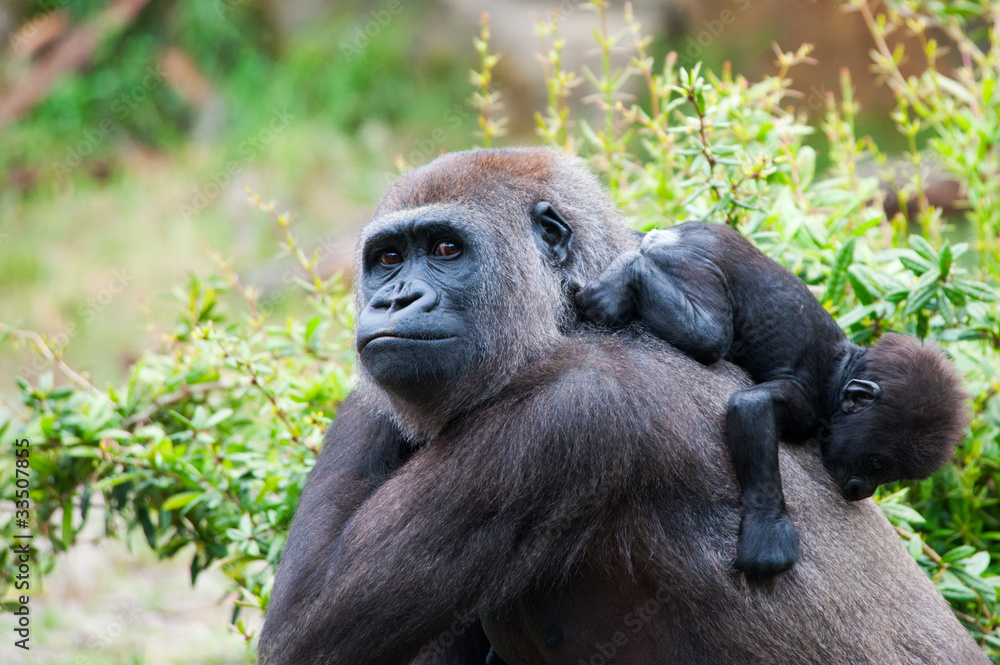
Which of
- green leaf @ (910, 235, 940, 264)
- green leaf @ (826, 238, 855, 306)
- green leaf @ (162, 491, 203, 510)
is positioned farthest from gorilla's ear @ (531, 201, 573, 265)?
green leaf @ (162, 491, 203, 510)

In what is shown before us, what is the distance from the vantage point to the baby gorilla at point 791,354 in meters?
3.12

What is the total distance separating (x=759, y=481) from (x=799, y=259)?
1.77 m

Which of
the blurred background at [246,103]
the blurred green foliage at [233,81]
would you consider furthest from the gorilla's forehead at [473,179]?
the blurred green foliage at [233,81]

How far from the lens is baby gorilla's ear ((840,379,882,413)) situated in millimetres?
3148

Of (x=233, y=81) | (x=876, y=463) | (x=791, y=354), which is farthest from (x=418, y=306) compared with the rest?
(x=233, y=81)

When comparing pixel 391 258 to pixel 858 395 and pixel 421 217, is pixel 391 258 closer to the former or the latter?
pixel 421 217

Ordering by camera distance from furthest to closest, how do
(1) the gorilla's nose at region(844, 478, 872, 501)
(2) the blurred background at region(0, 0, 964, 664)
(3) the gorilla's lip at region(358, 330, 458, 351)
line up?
(2) the blurred background at region(0, 0, 964, 664)
(1) the gorilla's nose at region(844, 478, 872, 501)
(3) the gorilla's lip at region(358, 330, 458, 351)

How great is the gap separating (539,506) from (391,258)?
105 centimetres

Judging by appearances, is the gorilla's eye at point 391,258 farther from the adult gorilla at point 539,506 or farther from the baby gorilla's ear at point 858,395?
the baby gorilla's ear at point 858,395

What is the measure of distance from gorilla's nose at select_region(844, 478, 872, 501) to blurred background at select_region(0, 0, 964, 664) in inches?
343

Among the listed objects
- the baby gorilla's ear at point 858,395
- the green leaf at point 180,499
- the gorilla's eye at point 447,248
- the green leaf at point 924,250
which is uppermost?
the green leaf at point 180,499

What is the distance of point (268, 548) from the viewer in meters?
4.34

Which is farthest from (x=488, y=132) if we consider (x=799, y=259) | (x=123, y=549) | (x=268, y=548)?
(x=123, y=549)

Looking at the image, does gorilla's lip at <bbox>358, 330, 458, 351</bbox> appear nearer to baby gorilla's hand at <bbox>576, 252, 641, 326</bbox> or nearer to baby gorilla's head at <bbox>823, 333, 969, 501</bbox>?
baby gorilla's hand at <bbox>576, 252, 641, 326</bbox>
